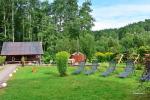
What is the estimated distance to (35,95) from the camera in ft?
50.1

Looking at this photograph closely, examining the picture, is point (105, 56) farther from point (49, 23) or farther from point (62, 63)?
point (62, 63)

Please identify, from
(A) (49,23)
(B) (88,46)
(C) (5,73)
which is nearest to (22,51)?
(B) (88,46)

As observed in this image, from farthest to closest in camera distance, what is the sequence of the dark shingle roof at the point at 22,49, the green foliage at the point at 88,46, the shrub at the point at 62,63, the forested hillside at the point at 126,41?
the forested hillside at the point at 126,41
the green foliage at the point at 88,46
the dark shingle roof at the point at 22,49
the shrub at the point at 62,63

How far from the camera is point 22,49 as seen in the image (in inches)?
2436

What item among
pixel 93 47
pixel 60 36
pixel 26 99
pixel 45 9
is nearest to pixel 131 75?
pixel 26 99

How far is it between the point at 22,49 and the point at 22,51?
571mm

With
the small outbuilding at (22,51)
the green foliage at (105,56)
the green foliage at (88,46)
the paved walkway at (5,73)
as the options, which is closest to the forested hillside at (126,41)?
the green foliage at (105,56)

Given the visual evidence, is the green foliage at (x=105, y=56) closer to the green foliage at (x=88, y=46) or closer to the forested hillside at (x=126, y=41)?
the forested hillside at (x=126, y=41)

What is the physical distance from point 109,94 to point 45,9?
63.2 meters

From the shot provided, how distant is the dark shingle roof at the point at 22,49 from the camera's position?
60.9 meters

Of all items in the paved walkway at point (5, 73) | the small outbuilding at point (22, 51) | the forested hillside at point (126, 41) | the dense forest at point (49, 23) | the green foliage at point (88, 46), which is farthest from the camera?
the dense forest at point (49, 23)

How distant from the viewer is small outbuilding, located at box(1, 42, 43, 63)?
60.8m

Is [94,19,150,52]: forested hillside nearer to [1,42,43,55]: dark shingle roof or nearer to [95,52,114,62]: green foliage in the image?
[95,52,114,62]: green foliage

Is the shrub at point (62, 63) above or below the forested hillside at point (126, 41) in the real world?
below
